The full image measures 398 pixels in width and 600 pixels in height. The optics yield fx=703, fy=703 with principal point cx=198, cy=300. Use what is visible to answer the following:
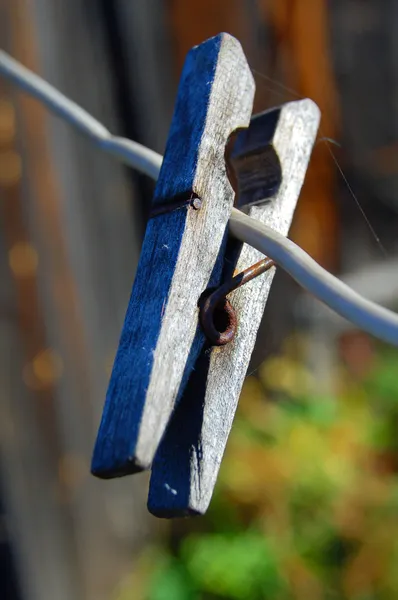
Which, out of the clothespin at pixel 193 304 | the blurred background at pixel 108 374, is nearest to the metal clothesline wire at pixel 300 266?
the clothespin at pixel 193 304

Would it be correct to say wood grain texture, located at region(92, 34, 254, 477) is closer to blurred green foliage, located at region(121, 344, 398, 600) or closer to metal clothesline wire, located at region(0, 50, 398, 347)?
metal clothesline wire, located at region(0, 50, 398, 347)

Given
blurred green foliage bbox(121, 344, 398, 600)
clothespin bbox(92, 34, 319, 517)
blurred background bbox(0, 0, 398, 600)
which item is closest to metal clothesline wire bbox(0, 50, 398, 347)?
clothespin bbox(92, 34, 319, 517)

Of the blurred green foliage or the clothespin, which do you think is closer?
the clothespin

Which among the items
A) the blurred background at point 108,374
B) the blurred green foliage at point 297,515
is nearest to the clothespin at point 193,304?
the blurred background at point 108,374

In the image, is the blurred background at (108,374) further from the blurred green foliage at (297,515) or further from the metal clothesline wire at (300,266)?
the metal clothesline wire at (300,266)

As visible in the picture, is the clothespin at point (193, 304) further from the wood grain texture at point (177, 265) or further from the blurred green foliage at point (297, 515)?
the blurred green foliage at point (297, 515)

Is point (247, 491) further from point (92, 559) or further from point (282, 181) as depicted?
point (282, 181)

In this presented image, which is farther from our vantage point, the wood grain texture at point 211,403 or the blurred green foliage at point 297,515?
the blurred green foliage at point 297,515
